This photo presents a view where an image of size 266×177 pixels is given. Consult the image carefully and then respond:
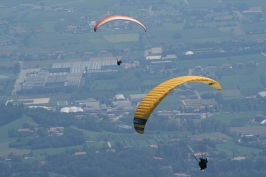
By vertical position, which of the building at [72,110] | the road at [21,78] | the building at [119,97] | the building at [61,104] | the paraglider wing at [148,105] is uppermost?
the road at [21,78]

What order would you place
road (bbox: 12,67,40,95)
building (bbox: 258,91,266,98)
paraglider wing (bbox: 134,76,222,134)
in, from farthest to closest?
road (bbox: 12,67,40,95)
building (bbox: 258,91,266,98)
paraglider wing (bbox: 134,76,222,134)

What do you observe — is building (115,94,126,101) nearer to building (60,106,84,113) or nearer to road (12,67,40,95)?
building (60,106,84,113)

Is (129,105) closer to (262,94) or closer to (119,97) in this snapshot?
(119,97)

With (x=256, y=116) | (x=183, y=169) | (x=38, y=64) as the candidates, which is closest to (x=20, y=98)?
(x=38, y=64)

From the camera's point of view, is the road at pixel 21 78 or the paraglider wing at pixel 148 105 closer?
the paraglider wing at pixel 148 105

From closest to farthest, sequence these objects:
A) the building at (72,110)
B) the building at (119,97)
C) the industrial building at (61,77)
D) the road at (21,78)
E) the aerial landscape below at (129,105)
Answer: the aerial landscape below at (129,105) → the building at (72,110) → the building at (119,97) → the industrial building at (61,77) → the road at (21,78)

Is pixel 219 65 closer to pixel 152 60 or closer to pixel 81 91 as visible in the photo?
pixel 152 60

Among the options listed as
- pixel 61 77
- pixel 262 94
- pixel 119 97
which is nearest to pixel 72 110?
pixel 119 97

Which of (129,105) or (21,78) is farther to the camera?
(21,78)

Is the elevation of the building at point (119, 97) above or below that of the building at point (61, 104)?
above

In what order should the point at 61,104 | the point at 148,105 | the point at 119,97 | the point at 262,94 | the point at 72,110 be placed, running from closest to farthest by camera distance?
the point at 148,105, the point at 72,110, the point at 61,104, the point at 262,94, the point at 119,97

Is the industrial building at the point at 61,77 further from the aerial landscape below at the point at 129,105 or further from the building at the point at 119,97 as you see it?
the building at the point at 119,97

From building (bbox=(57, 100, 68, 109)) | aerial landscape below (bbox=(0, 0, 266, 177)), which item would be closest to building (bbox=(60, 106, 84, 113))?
aerial landscape below (bbox=(0, 0, 266, 177))

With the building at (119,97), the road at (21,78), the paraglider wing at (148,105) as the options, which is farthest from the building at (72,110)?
the paraglider wing at (148,105)
